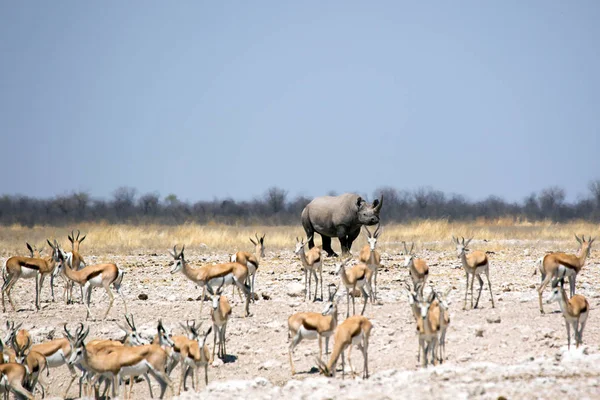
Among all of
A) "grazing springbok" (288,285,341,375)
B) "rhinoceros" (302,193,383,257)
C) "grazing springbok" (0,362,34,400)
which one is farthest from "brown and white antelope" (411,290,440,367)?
"rhinoceros" (302,193,383,257)

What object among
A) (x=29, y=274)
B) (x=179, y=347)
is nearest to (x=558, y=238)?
(x=29, y=274)

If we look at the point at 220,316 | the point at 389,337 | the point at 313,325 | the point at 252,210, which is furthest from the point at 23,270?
the point at 252,210

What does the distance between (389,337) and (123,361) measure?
4.43 meters

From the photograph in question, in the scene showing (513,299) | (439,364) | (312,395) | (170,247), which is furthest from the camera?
(170,247)

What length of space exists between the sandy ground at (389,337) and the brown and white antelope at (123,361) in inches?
32.2

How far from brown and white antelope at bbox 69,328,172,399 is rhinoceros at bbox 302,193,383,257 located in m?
15.7

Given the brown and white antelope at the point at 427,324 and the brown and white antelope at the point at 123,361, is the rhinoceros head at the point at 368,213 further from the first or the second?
the brown and white antelope at the point at 123,361

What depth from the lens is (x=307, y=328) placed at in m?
11.5

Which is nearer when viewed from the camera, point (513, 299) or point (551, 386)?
point (551, 386)

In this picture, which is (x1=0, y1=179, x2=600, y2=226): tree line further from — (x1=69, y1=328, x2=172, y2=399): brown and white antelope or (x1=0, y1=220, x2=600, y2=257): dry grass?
(x1=69, y1=328, x2=172, y2=399): brown and white antelope

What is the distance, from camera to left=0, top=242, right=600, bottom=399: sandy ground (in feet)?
31.9

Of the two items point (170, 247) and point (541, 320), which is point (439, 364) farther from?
point (170, 247)

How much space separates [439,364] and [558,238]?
2286 centimetres

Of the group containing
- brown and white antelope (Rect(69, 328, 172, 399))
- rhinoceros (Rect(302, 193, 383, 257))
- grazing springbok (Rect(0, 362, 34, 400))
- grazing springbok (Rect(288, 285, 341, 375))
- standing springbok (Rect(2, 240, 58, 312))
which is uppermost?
rhinoceros (Rect(302, 193, 383, 257))
